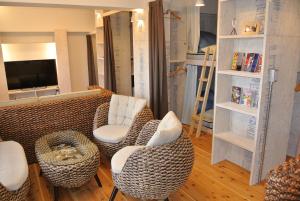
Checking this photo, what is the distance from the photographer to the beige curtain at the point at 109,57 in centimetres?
498

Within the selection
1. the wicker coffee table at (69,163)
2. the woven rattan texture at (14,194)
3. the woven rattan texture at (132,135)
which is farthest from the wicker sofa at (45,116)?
the woven rattan texture at (14,194)

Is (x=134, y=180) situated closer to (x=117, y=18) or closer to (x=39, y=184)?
(x=39, y=184)

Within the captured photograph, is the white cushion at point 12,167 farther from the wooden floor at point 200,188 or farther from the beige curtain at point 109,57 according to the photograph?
the beige curtain at point 109,57

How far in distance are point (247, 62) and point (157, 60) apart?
1.45 meters

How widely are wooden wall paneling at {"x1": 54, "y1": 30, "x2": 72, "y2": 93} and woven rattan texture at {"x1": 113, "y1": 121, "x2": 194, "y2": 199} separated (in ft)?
16.7

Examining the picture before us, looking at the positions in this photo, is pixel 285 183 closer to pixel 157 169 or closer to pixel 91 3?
pixel 157 169

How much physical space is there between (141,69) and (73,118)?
149cm

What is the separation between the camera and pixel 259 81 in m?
2.68

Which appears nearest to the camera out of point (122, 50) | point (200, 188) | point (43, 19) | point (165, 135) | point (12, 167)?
point (165, 135)

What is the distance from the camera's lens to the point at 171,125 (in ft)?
7.11

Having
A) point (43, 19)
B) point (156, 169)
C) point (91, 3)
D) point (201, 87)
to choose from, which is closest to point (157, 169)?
point (156, 169)

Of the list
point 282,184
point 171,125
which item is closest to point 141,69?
point 171,125

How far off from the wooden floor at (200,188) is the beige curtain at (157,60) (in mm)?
1205

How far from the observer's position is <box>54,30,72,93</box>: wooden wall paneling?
20.5 feet
